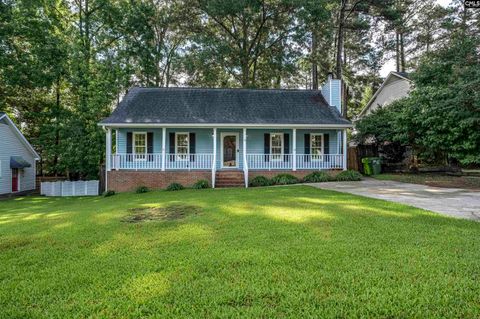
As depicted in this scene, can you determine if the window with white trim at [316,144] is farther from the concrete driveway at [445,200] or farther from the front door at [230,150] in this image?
the concrete driveway at [445,200]

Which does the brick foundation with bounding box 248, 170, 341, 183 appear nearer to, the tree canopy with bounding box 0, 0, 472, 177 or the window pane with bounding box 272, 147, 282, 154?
the window pane with bounding box 272, 147, 282, 154

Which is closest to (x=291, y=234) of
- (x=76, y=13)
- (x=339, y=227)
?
(x=339, y=227)

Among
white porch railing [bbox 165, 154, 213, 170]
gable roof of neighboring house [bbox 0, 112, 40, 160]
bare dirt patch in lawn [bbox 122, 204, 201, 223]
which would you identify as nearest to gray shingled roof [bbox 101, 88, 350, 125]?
white porch railing [bbox 165, 154, 213, 170]

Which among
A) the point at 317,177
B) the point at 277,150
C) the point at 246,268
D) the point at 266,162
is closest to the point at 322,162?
the point at 317,177

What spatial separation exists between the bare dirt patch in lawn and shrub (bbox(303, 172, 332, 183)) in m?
7.99

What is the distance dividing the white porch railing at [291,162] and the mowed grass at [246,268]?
928 cm

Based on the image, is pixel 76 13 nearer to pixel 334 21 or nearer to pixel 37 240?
pixel 334 21

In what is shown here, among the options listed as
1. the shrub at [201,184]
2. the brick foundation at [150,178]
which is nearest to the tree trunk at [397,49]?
the brick foundation at [150,178]

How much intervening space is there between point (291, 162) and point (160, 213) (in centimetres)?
969

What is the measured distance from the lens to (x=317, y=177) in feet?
47.5

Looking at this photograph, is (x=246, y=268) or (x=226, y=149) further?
(x=226, y=149)

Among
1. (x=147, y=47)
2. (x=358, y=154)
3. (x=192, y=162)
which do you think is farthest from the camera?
(x=147, y=47)

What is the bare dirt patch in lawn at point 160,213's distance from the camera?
Answer: 6598mm

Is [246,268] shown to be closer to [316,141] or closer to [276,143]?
[276,143]
